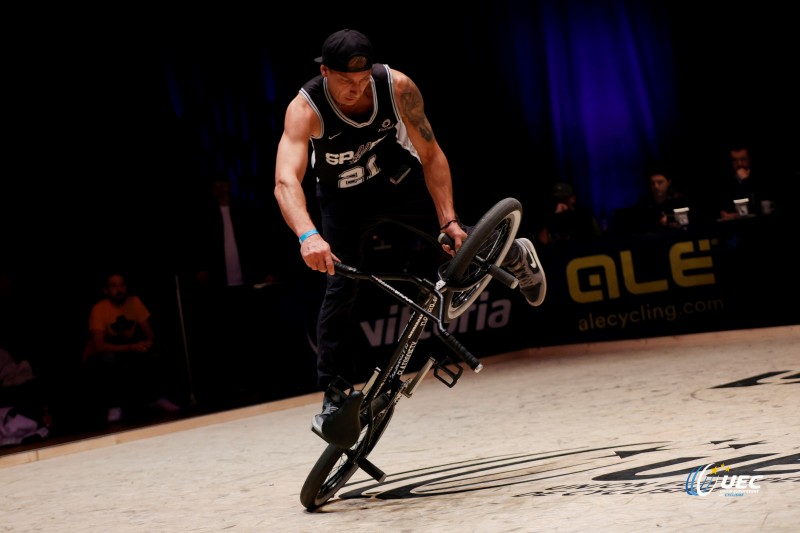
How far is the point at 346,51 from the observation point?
4062mm

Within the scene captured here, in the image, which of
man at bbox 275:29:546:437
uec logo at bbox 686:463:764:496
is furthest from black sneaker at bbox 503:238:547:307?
uec logo at bbox 686:463:764:496

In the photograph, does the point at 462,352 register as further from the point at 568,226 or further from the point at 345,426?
the point at 568,226

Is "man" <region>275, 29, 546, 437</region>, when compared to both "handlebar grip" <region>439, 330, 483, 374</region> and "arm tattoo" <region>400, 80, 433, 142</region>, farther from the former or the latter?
"handlebar grip" <region>439, 330, 483, 374</region>

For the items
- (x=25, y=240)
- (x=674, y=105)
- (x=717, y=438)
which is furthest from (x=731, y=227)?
(x=25, y=240)

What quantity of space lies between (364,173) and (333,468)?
1316 mm

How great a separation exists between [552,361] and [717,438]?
4661mm

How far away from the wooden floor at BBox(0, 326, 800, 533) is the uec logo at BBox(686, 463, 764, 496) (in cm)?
1

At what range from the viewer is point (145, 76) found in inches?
442

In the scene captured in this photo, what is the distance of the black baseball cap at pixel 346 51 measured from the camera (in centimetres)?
406

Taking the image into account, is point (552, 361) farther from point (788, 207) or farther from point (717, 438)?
point (717, 438)

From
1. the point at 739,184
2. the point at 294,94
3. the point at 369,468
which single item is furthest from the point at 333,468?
the point at 294,94

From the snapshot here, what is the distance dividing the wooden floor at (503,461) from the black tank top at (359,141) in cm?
141

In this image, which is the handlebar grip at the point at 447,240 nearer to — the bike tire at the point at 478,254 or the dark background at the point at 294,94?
the bike tire at the point at 478,254

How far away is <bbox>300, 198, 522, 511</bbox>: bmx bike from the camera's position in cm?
409
